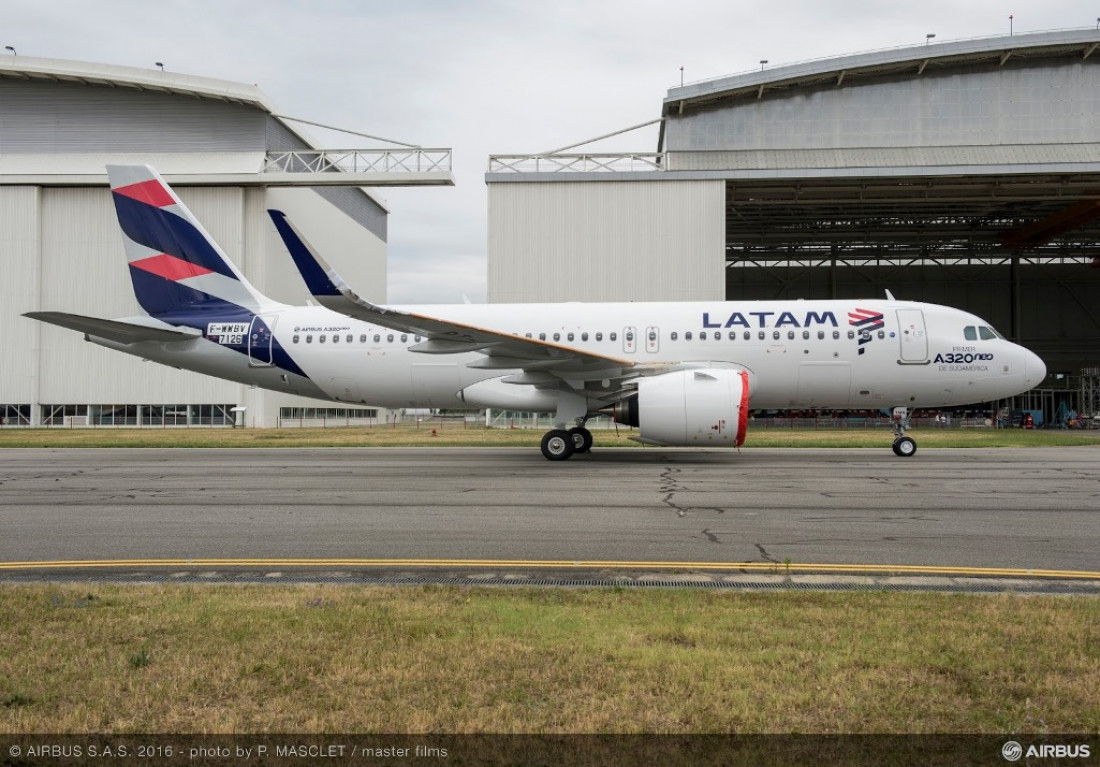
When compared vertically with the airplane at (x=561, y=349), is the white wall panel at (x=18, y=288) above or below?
above

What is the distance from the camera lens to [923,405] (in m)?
20.6

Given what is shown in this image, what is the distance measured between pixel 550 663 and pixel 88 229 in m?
49.0

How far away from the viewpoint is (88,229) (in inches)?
1806

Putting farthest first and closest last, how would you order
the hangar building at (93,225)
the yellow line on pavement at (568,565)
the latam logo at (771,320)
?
the hangar building at (93,225) < the latam logo at (771,320) < the yellow line on pavement at (568,565)

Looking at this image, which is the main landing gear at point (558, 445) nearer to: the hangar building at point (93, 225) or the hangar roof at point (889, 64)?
the hangar roof at point (889, 64)

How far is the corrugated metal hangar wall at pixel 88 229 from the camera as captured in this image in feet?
150

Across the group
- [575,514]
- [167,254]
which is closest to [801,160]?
[167,254]

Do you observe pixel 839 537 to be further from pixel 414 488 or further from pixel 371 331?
pixel 371 331

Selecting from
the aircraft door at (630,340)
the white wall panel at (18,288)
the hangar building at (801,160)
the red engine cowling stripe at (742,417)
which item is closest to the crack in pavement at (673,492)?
the red engine cowling stripe at (742,417)

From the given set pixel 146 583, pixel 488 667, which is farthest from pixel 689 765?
pixel 146 583

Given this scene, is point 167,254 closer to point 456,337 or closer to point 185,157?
point 456,337

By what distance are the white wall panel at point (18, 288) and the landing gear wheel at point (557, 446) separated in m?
37.9

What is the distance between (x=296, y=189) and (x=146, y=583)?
45.7 metres

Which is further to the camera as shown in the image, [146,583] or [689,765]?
[146,583]
